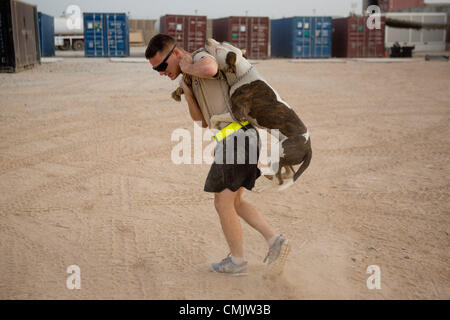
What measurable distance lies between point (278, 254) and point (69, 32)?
4153cm

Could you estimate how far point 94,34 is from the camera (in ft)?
102

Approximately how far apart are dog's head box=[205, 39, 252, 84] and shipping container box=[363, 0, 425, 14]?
41.0 metres

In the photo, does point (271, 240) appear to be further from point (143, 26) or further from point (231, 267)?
point (143, 26)

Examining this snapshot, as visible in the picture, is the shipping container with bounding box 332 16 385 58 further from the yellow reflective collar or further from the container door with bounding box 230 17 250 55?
the yellow reflective collar

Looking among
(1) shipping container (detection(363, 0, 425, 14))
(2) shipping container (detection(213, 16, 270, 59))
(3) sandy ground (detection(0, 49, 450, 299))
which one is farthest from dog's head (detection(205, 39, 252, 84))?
(1) shipping container (detection(363, 0, 425, 14))

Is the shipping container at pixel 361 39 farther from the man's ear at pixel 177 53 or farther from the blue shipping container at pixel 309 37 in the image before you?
the man's ear at pixel 177 53

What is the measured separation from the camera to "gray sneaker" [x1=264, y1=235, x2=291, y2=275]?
334cm

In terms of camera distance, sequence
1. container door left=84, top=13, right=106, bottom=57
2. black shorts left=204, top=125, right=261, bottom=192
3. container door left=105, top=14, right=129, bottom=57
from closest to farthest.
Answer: black shorts left=204, top=125, right=261, bottom=192 < container door left=84, top=13, right=106, bottom=57 < container door left=105, top=14, right=129, bottom=57

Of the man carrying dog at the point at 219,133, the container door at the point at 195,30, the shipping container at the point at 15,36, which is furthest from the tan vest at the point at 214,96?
the container door at the point at 195,30

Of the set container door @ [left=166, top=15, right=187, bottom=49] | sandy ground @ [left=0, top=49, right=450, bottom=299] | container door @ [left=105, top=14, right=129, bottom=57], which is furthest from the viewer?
container door @ [left=105, top=14, right=129, bottom=57]

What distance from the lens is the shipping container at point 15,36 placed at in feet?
55.9

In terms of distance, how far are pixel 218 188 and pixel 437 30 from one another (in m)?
39.4

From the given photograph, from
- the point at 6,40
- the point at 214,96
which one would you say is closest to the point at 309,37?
the point at 6,40

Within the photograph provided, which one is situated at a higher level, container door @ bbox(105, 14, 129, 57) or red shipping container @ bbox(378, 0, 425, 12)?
red shipping container @ bbox(378, 0, 425, 12)
